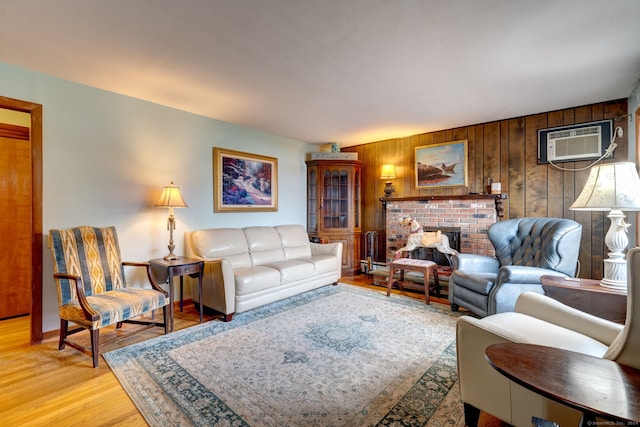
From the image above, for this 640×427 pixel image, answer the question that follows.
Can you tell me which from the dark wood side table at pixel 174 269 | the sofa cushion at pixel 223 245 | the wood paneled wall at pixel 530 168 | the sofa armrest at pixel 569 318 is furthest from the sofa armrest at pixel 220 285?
the wood paneled wall at pixel 530 168

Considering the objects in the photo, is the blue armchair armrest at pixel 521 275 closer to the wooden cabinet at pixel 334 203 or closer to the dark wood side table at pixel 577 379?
the dark wood side table at pixel 577 379

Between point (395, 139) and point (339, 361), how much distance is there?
3.90 meters

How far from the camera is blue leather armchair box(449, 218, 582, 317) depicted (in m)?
2.66

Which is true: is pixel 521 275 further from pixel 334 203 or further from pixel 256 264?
pixel 334 203

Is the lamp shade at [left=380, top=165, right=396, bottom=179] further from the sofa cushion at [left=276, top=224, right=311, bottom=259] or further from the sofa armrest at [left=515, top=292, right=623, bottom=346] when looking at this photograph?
the sofa armrest at [left=515, top=292, right=623, bottom=346]

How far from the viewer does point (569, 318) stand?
1.62 metres

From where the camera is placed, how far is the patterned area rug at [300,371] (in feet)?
5.37

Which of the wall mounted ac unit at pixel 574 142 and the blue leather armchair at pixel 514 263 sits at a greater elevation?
the wall mounted ac unit at pixel 574 142

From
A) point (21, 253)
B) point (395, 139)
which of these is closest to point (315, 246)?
point (395, 139)

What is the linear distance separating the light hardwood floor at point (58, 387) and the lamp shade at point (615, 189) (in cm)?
310

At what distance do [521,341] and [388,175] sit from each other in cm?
383

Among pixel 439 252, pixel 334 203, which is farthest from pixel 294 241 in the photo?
pixel 439 252

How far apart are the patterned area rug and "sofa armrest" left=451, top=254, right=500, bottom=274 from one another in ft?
1.68

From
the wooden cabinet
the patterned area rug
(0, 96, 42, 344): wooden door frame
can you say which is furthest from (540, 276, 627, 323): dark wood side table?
(0, 96, 42, 344): wooden door frame
